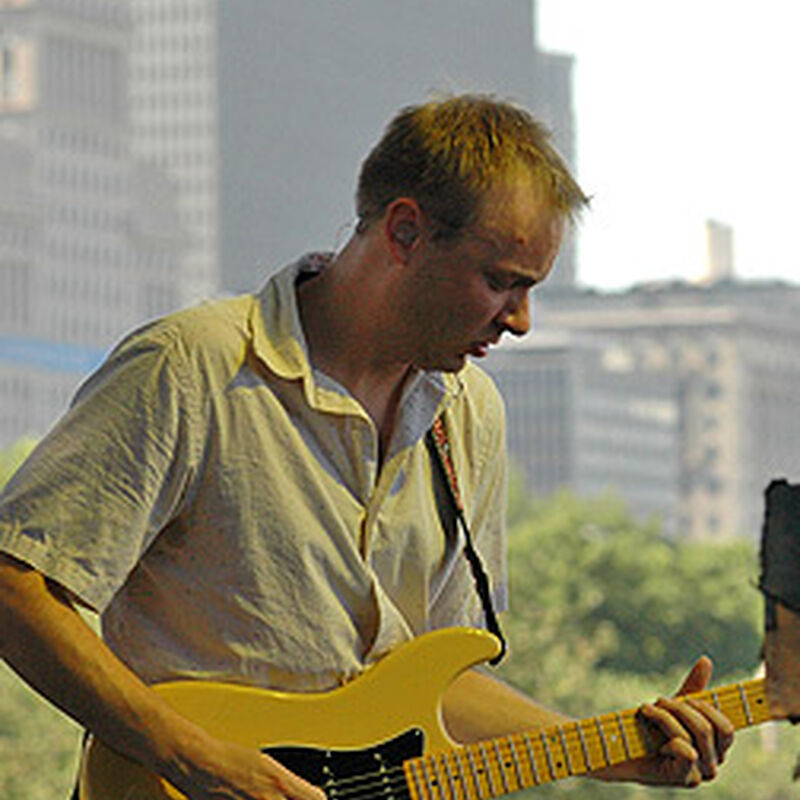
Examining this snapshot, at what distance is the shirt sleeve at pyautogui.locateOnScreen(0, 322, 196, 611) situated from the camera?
6.45ft

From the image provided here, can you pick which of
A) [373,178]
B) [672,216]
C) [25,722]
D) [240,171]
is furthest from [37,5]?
[373,178]

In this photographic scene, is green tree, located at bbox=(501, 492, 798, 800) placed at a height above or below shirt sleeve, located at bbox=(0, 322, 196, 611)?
below

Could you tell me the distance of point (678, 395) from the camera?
5034cm

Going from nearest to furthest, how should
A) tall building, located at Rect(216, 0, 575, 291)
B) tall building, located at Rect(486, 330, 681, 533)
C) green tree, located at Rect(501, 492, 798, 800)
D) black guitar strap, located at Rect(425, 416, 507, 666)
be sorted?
black guitar strap, located at Rect(425, 416, 507, 666), green tree, located at Rect(501, 492, 798, 800), tall building, located at Rect(216, 0, 575, 291), tall building, located at Rect(486, 330, 681, 533)

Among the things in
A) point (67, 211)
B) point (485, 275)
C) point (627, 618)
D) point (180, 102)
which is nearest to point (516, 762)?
point (485, 275)

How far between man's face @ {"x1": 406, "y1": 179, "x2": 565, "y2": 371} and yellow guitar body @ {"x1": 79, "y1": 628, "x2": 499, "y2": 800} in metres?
0.26

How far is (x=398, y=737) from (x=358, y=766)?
0.15 feet

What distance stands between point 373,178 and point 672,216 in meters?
46.5

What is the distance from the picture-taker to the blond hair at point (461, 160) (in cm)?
203

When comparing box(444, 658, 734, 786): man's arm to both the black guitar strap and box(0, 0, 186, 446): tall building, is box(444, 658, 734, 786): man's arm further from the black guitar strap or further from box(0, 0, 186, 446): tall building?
box(0, 0, 186, 446): tall building

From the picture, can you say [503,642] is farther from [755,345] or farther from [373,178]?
[755,345]

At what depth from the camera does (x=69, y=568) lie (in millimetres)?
1969

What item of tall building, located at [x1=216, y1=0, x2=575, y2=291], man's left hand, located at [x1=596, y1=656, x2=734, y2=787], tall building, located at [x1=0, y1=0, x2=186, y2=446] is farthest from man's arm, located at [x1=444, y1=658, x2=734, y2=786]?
tall building, located at [x1=0, y1=0, x2=186, y2=446]

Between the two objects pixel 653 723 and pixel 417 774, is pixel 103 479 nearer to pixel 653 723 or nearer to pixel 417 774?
pixel 417 774
